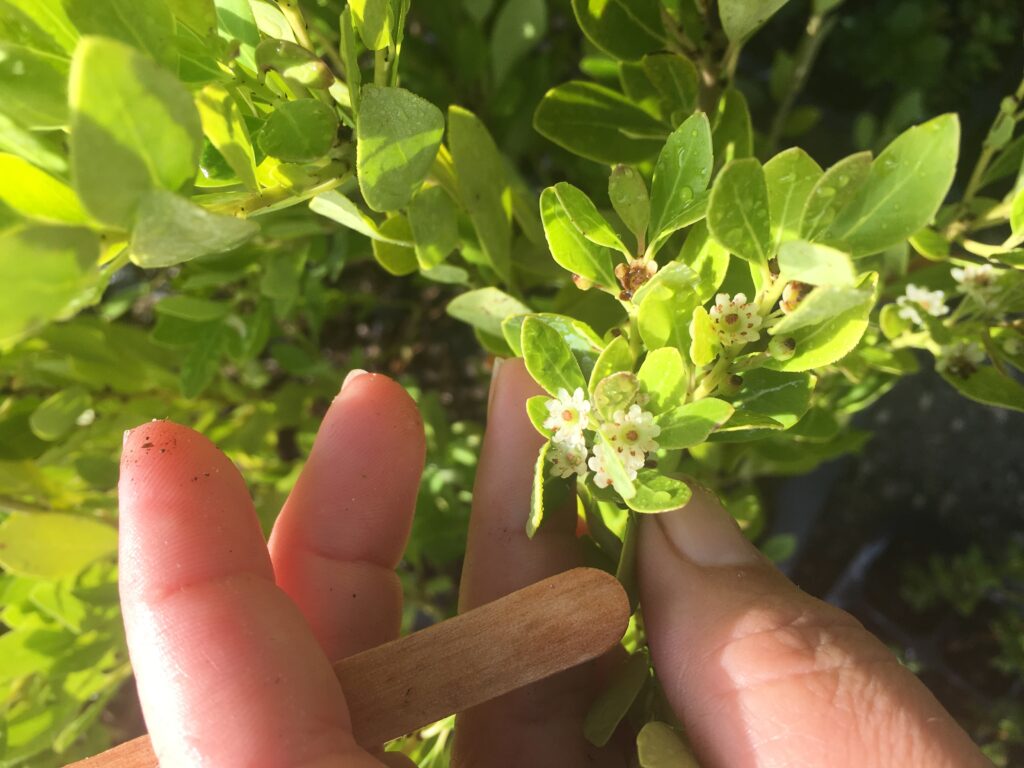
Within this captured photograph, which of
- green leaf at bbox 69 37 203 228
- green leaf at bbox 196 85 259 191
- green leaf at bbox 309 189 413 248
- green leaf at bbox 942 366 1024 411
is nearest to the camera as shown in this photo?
green leaf at bbox 69 37 203 228

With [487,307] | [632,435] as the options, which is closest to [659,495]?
[632,435]

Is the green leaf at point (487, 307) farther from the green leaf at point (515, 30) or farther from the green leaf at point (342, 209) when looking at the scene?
the green leaf at point (515, 30)

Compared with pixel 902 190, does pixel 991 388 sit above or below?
below

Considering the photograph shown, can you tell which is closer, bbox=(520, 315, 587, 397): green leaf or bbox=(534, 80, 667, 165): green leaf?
bbox=(520, 315, 587, 397): green leaf

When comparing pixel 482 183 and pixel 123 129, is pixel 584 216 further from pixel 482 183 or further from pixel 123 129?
pixel 123 129

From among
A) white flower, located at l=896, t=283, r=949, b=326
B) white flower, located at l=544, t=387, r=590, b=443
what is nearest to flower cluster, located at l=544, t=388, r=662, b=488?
white flower, located at l=544, t=387, r=590, b=443

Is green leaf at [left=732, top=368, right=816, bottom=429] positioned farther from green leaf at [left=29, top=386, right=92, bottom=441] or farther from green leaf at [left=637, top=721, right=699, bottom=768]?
green leaf at [left=29, top=386, right=92, bottom=441]

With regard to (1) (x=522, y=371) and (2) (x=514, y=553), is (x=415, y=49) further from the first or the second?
(2) (x=514, y=553)
